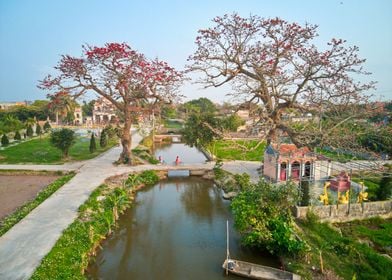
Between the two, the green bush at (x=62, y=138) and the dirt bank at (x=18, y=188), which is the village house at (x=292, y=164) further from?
the green bush at (x=62, y=138)

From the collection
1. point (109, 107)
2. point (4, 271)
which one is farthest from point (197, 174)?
point (4, 271)

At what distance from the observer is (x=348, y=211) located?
12945 millimetres

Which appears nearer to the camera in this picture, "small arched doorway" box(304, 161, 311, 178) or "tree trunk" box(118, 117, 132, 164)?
"small arched doorway" box(304, 161, 311, 178)

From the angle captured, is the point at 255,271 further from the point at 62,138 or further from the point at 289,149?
the point at 62,138

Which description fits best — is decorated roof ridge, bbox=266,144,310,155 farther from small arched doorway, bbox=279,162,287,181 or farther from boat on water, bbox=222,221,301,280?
boat on water, bbox=222,221,301,280

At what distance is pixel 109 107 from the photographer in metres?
22.8

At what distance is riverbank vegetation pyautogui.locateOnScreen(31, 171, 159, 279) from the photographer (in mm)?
9009

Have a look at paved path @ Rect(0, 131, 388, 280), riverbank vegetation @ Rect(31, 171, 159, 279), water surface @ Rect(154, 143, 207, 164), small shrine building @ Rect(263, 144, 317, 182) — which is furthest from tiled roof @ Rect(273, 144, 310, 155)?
water surface @ Rect(154, 143, 207, 164)

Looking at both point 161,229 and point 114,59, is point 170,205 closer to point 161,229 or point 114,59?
point 161,229

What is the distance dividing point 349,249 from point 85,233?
28.8ft

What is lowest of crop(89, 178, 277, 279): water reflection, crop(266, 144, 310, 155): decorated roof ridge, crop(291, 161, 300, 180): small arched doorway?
crop(89, 178, 277, 279): water reflection

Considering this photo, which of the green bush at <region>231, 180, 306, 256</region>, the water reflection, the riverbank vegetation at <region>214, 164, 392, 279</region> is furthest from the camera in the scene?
the green bush at <region>231, 180, 306, 256</region>

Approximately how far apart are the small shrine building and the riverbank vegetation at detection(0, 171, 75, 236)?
1175 cm

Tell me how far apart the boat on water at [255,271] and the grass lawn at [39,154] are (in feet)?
58.5
